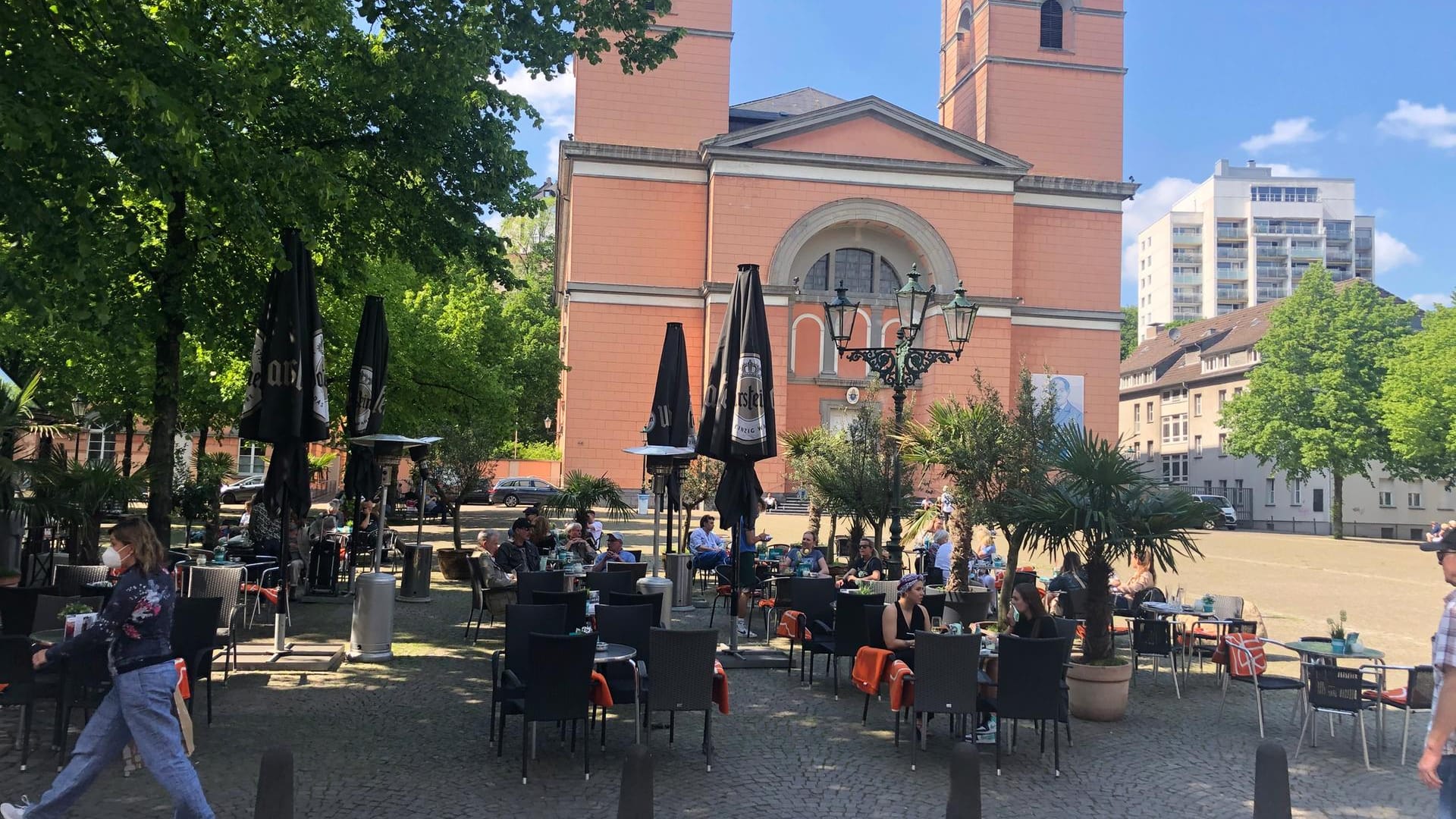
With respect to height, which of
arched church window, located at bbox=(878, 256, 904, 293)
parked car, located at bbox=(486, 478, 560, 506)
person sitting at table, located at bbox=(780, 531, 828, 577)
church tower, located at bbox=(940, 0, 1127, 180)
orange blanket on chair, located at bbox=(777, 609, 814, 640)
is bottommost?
orange blanket on chair, located at bbox=(777, 609, 814, 640)

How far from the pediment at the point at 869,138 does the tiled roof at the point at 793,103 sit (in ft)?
40.1

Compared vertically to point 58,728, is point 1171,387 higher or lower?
higher

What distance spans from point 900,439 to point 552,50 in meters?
6.35

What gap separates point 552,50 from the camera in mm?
11367

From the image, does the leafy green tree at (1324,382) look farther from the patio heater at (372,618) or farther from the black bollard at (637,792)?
the black bollard at (637,792)

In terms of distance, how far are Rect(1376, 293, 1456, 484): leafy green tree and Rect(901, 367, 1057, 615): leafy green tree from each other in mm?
34316

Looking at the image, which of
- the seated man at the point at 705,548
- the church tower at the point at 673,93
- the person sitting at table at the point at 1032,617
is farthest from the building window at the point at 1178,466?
the person sitting at table at the point at 1032,617

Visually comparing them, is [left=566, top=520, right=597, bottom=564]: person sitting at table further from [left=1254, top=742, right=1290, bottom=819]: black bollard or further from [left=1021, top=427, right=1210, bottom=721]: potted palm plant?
[left=1254, top=742, right=1290, bottom=819]: black bollard

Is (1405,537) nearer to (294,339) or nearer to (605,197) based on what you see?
(605,197)

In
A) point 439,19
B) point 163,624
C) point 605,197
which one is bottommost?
point 163,624

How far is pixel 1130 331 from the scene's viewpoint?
98.8 metres

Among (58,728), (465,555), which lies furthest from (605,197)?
(58,728)

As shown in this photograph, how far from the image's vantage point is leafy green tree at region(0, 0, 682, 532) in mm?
7762

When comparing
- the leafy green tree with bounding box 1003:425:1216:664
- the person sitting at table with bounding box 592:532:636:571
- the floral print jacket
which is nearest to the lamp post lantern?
the person sitting at table with bounding box 592:532:636:571
